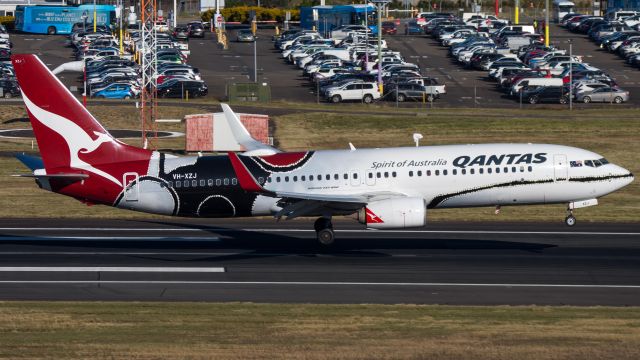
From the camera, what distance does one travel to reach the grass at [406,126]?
85375 millimetres

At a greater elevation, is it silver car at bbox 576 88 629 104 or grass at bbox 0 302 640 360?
silver car at bbox 576 88 629 104

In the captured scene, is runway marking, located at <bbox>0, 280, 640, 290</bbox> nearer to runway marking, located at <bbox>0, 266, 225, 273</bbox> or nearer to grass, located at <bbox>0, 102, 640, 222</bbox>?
runway marking, located at <bbox>0, 266, 225, 273</bbox>

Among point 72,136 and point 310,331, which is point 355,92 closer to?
point 72,136

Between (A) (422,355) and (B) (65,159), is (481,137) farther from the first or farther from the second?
(A) (422,355)

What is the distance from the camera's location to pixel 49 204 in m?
63.4

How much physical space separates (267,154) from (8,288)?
40.0 feet

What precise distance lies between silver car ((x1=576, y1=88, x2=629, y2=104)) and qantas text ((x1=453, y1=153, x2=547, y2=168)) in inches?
2491

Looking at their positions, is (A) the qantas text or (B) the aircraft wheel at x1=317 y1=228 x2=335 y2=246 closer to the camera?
(A) the qantas text

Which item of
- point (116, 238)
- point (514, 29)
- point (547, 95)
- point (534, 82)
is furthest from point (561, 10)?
point (116, 238)

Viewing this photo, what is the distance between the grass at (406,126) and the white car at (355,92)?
11.0 feet

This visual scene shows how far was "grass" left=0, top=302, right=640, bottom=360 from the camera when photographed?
31.9 metres

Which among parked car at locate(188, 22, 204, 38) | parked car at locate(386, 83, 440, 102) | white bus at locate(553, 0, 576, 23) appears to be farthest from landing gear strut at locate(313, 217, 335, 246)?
white bus at locate(553, 0, 576, 23)

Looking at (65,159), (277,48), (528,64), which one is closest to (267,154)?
(65,159)

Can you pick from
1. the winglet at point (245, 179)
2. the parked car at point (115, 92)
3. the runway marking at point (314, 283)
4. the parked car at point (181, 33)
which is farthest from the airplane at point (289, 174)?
the parked car at point (181, 33)
